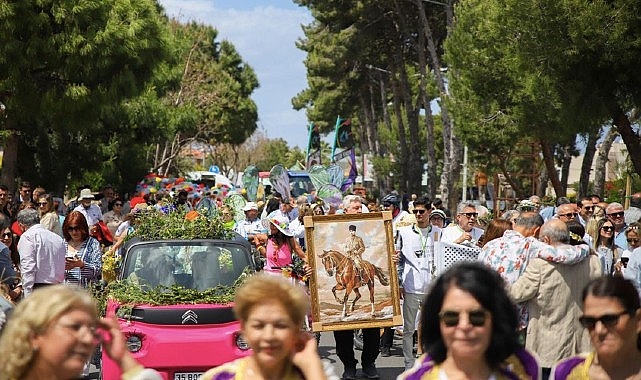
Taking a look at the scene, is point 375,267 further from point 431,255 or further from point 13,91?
point 13,91

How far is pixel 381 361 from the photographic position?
42.5 feet

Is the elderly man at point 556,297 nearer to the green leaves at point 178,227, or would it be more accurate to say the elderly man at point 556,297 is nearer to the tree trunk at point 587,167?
the green leaves at point 178,227

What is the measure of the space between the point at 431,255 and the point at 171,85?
99.1 ft

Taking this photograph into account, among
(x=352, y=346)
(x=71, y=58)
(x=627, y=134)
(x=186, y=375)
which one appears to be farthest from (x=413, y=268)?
(x=71, y=58)

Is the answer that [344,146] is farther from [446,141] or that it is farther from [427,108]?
[446,141]

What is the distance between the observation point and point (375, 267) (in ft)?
37.5

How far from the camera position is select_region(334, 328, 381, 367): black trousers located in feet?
37.8

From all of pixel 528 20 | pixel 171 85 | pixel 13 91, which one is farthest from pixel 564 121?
pixel 171 85

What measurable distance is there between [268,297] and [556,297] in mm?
4251

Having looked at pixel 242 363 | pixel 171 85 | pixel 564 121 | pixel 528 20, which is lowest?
pixel 242 363

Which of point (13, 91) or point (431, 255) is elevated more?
point (13, 91)

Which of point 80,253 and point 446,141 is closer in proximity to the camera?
point 80,253

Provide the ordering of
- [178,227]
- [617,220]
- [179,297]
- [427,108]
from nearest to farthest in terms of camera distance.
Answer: [179,297] < [178,227] < [617,220] < [427,108]

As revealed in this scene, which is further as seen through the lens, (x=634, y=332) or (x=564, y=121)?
(x=564, y=121)
